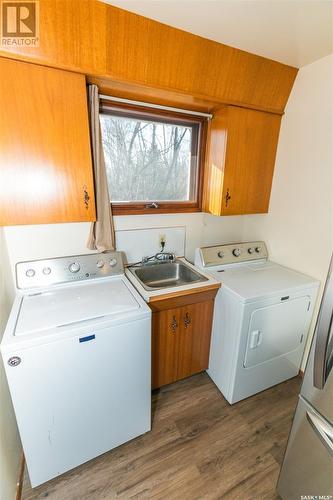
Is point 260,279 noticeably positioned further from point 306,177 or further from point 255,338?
point 306,177

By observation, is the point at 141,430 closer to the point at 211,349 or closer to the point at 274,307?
the point at 211,349

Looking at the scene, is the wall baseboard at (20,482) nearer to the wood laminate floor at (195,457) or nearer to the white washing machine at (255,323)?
the wood laminate floor at (195,457)

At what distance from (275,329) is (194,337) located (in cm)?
60

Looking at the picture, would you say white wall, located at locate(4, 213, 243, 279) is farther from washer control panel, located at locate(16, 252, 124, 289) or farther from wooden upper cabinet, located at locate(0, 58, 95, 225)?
wooden upper cabinet, located at locate(0, 58, 95, 225)

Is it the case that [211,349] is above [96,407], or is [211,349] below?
below

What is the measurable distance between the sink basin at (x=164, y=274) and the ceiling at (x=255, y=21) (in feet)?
5.09

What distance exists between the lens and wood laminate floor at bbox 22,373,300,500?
1.24m

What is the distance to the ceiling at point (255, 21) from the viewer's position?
111cm

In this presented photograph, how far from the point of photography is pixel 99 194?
159 cm

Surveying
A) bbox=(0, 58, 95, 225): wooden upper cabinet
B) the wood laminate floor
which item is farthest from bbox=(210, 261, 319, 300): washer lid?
bbox=(0, 58, 95, 225): wooden upper cabinet

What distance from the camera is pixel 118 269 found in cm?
167

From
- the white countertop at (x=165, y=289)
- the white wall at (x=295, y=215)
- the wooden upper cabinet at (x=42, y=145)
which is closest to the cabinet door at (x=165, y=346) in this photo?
the white countertop at (x=165, y=289)

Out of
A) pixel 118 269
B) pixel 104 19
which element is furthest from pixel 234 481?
pixel 104 19

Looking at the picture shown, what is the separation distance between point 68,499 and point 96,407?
487 millimetres
